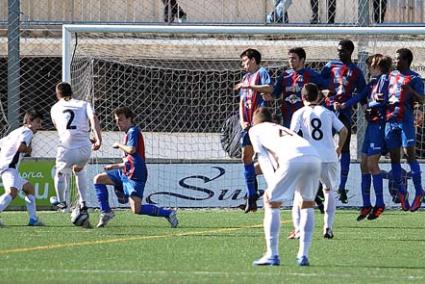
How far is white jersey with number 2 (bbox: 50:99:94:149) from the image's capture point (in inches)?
619

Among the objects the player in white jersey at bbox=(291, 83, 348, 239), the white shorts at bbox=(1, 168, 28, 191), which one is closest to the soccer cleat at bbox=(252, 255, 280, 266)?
the player in white jersey at bbox=(291, 83, 348, 239)

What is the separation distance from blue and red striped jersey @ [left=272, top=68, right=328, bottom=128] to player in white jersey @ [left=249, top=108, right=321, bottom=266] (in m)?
4.72

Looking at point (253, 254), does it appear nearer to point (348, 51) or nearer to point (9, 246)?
point (9, 246)

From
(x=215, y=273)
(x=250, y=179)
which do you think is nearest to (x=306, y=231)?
(x=215, y=273)

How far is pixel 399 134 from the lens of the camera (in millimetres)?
16141

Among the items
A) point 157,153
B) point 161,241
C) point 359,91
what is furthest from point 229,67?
point 161,241

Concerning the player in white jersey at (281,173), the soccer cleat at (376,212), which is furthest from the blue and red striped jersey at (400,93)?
the player in white jersey at (281,173)

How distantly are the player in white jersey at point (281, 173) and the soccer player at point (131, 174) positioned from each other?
4.45 meters

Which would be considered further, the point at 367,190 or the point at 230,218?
the point at 230,218

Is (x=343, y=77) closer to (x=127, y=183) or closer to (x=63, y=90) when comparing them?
(x=127, y=183)

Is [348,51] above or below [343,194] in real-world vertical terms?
above

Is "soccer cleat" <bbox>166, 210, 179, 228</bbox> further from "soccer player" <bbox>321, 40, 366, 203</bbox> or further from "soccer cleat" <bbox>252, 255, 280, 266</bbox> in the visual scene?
"soccer cleat" <bbox>252, 255, 280, 266</bbox>

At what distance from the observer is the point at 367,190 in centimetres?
1608

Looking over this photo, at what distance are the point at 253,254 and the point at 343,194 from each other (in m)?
4.54
